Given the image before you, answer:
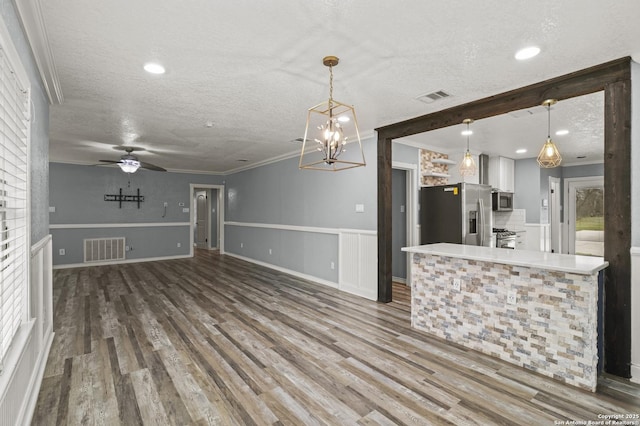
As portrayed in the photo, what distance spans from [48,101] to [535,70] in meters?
4.60

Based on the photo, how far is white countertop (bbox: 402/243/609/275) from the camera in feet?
7.98

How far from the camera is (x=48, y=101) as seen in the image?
3221 millimetres

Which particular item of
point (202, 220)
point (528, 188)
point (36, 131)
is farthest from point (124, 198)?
point (528, 188)

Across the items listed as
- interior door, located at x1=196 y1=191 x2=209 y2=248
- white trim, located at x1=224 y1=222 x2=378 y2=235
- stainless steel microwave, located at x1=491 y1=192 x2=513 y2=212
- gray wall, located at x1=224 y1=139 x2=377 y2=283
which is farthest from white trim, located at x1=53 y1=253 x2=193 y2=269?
stainless steel microwave, located at x1=491 y1=192 x2=513 y2=212

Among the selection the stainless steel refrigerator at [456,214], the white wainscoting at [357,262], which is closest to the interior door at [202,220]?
the white wainscoting at [357,262]

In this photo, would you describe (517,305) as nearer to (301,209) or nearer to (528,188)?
(301,209)

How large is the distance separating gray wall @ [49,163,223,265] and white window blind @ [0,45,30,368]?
21.8ft

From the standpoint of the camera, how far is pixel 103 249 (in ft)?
25.3

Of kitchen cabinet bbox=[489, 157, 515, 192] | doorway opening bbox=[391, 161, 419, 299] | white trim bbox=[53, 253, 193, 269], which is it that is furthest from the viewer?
white trim bbox=[53, 253, 193, 269]

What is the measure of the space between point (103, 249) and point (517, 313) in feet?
28.1

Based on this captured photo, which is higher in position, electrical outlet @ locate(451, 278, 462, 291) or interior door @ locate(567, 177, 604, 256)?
interior door @ locate(567, 177, 604, 256)

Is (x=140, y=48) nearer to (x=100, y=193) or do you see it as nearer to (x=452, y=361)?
(x=452, y=361)

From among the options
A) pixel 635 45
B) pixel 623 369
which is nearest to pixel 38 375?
pixel 623 369

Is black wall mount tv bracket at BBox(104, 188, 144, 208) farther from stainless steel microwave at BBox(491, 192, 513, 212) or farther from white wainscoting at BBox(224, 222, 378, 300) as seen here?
stainless steel microwave at BBox(491, 192, 513, 212)
